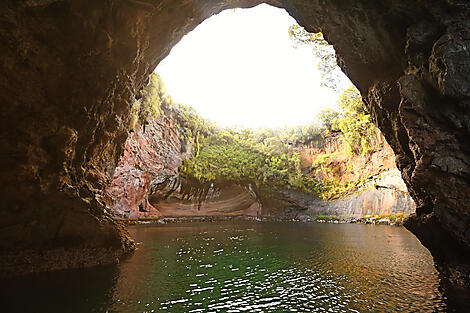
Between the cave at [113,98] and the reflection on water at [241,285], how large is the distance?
128cm

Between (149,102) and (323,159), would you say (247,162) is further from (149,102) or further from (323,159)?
(149,102)

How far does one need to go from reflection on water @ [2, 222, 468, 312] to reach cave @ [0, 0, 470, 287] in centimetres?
128

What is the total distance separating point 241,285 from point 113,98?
28.1 feet

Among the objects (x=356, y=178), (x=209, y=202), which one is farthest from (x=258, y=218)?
(x=356, y=178)

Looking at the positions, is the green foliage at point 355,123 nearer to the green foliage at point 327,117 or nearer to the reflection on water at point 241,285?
the green foliage at point 327,117

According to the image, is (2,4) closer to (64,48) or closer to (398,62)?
(64,48)

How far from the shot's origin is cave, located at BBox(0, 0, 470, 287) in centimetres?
579

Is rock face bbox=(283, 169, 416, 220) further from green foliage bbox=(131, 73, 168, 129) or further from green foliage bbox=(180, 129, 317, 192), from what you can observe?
green foliage bbox=(131, 73, 168, 129)

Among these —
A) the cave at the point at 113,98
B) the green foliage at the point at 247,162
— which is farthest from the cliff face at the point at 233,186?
the cave at the point at 113,98

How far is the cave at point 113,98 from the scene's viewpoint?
5.79 metres

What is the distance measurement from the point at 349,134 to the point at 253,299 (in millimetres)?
30147

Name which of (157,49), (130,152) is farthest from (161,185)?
(157,49)

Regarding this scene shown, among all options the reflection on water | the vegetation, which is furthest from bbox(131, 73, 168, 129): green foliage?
the reflection on water

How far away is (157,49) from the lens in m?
10.9
